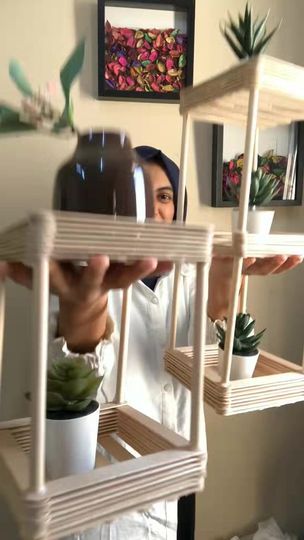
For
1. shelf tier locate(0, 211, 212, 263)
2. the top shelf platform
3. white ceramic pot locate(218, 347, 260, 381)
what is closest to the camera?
shelf tier locate(0, 211, 212, 263)

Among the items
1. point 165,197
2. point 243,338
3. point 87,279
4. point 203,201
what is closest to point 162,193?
point 165,197

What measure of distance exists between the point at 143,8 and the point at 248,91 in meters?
0.33

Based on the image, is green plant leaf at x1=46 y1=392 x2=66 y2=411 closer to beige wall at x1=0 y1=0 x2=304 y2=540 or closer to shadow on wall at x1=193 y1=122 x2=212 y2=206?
beige wall at x1=0 y1=0 x2=304 y2=540

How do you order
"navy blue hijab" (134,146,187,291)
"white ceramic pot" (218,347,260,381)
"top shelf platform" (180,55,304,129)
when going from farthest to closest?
1. "navy blue hijab" (134,146,187,291)
2. "white ceramic pot" (218,347,260,381)
3. "top shelf platform" (180,55,304,129)

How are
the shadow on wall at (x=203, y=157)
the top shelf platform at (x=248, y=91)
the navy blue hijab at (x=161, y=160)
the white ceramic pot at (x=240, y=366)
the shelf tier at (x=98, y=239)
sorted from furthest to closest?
the shadow on wall at (x=203, y=157), the navy blue hijab at (x=161, y=160), the white ceramic pot at (x=240, y=366), the top shelf platform at (x=248, y=91), the shelf tier at (x=98, y=239)

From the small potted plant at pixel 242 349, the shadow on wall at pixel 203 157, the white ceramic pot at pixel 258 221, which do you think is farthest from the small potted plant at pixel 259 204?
the shadow on wall at pixel 203 157

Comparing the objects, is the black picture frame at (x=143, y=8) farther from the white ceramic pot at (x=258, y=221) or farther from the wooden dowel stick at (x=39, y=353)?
the wooden dowel stick at (x=39, y=353)

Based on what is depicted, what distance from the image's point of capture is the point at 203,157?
0.81 m

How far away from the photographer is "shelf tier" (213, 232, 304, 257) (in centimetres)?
49

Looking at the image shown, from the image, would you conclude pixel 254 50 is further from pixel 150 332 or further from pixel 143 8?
pixel 150 332

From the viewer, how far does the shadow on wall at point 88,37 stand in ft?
2.26

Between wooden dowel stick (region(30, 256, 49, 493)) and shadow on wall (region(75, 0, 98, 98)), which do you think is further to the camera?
shadow on wall (region(75, 0, 98, 98))

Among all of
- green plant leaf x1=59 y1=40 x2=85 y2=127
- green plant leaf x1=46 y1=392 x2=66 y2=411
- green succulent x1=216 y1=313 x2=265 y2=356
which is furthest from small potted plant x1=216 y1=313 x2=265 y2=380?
green plant leaf x1=59 y1=40 x2=85 y2=127

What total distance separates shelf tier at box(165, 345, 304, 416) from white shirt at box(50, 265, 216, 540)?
0.29 ft
